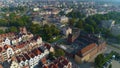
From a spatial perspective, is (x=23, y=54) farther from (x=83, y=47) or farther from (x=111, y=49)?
(x=111, y=49)

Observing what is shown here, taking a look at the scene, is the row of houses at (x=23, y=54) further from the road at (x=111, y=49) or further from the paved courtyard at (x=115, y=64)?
the road at (x=111, y=49)

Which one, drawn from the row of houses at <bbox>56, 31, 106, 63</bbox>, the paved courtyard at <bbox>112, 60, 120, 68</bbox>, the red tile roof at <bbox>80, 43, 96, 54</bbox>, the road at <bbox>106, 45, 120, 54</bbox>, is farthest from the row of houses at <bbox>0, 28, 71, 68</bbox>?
the road at <bbox>106, 45, 120, 54</bbox>

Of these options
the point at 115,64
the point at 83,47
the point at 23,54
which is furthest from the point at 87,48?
the point at 23,54

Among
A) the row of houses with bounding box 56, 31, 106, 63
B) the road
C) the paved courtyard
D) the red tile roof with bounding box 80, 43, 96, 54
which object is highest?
the red tile roof with bounding box 80, 43, 96, 54

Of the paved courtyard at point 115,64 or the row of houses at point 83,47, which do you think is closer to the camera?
the paved courtyard at point 115,64

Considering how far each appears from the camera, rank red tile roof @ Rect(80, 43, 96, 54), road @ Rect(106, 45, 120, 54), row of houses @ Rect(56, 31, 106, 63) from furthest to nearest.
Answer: road @ Rect(106, 45, 120, 54), row of houses @ Rect(56, 31, 106, 63), red tile roof @ Rect(80, 43, 96, 54)

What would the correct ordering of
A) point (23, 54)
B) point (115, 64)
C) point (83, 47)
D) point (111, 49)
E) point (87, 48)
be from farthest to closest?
point (111, 49)
point (83, 47)
point (87, 48)
point (115, 64)
point (23, 54)

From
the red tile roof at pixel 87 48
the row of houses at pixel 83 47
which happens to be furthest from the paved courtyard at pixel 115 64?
the red tile roof at pixel 87 48

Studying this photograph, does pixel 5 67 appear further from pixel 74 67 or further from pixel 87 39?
pixel 87 39

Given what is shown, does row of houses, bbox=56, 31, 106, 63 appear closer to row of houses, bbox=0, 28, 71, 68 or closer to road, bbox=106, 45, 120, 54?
road, bbox=106, 45, 120, 54

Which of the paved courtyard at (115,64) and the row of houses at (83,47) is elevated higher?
the row of houses at (83,47)

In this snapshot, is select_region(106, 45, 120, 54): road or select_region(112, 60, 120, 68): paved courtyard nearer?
select_region(112, 60, 120, 68): paved courtyard
